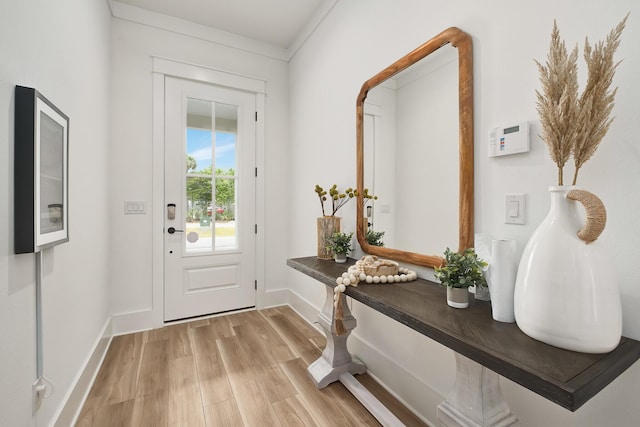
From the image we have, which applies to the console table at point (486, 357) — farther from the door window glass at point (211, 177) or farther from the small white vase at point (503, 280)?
the door window glass at point (211, 177)

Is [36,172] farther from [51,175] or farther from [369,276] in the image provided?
[369,276]

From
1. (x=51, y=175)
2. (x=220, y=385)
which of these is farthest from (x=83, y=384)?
(x=51, y=175)

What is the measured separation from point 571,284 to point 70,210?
6.87 feet

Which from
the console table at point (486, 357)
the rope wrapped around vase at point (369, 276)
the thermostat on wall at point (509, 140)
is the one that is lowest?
the console table at point (486, 357)

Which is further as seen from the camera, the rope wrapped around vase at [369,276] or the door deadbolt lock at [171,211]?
the door deadbolt lock at [171,211]

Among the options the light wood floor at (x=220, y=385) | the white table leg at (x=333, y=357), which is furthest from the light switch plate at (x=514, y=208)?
the light wood floor at (x=220, y=385)

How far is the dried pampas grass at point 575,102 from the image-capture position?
0.75 metres

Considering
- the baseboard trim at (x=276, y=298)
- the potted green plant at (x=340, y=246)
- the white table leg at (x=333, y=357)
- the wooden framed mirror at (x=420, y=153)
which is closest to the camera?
the wooden framed mirror at (x=420, y=153)

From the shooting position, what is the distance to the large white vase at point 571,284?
752 mm

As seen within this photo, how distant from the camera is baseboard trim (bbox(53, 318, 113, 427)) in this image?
1379mm

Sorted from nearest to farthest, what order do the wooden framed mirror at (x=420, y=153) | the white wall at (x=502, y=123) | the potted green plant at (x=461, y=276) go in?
the white wall at (x=502, y=123), the potted green plant at (x=461, y=276), the wooden framed mirror at (x=420, y=153)

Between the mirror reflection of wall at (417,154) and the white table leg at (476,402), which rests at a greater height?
the mirror reflection of wall at (417,154)

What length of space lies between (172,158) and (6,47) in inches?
71.4

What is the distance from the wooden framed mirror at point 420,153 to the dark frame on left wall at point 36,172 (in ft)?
5.22
